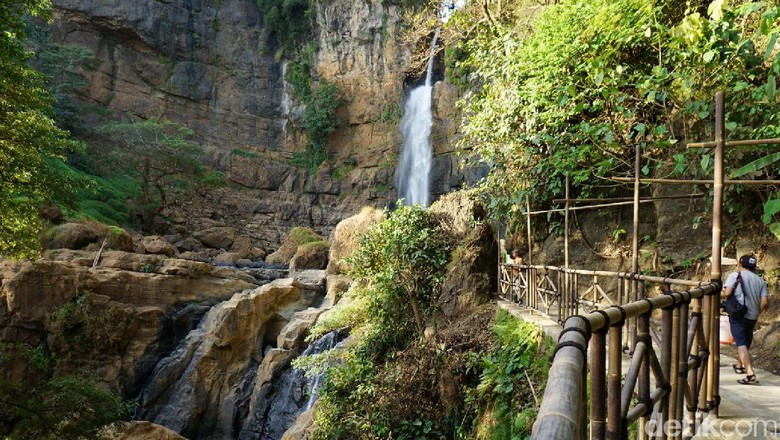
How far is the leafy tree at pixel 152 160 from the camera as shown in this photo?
Result: 21859 millimetres

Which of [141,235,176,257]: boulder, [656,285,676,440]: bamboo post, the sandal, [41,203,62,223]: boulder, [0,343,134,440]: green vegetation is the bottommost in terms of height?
[0,343,134,440]: green vegetation

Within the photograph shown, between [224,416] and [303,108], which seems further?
[303,108]

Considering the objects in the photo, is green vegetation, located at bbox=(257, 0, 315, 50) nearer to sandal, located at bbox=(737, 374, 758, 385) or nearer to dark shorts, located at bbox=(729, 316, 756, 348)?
dark shorts, located at bbox=(729, 316, 756, 348)

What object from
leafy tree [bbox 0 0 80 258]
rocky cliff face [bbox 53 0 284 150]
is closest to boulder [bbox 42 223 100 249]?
leafy tree [bbox 0 0 80 258]

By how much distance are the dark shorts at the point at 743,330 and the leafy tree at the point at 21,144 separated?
31.1ft

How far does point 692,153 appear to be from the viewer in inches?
280

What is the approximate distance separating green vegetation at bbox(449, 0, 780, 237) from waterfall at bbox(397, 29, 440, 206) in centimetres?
Result: 1665

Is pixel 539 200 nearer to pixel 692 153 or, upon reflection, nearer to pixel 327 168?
pixel 692 153

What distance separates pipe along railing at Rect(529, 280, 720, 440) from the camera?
1248 millimetres

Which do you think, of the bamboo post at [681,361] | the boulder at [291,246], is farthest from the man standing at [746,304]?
the boulder at [291,246]

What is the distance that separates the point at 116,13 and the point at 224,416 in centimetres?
2715

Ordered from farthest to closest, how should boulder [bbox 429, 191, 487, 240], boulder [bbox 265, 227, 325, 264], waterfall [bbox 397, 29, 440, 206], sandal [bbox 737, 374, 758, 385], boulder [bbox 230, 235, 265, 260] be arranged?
waterfall [bbox 397, 29, 440, 206] < boulder [bbox 230, 235, 265, 260] < boulder [bbox 265, 227, 325, 264] < boulder [bbox 429, 191, 487, 240] < sandal [bbox 737, 374, 758, 385]

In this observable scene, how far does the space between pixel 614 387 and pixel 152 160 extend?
80.5 ft

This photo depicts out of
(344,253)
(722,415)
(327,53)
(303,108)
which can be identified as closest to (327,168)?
(303,108)
